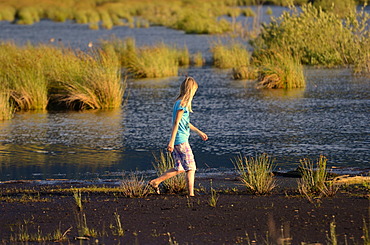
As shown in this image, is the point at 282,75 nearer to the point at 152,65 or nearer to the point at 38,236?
the point at 152,65

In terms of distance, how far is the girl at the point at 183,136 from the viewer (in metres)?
8.63

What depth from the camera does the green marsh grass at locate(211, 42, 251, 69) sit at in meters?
28.9

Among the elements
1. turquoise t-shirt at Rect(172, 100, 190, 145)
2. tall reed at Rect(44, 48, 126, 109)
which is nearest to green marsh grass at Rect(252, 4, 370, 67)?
tall reed at Rect(44, 48, 126, 109)

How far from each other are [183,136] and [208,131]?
6519 mm

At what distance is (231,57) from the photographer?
1188 inches

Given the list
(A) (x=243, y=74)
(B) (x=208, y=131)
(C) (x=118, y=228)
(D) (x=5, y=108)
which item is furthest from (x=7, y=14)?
(C) (x=118, y=228)

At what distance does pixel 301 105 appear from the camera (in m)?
19.1

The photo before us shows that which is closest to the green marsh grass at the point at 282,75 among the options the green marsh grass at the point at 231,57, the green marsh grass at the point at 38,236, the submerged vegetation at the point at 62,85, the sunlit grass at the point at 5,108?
the green marsh grass at the point at 231,57

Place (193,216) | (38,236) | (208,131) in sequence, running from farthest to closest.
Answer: (208,131) < (193,216) < (38,236)

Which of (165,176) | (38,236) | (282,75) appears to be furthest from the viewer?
(282,75)

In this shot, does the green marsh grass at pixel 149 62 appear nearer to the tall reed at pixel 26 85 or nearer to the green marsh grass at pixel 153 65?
the green marsh grass at pixel 153 65

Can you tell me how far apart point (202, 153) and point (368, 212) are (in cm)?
548

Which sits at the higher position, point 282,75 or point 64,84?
point 64,84

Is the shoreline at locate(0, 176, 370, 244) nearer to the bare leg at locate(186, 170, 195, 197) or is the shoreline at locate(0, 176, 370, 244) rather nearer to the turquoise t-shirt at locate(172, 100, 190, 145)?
the bare leg at locate(186, 170, 195, 197)
